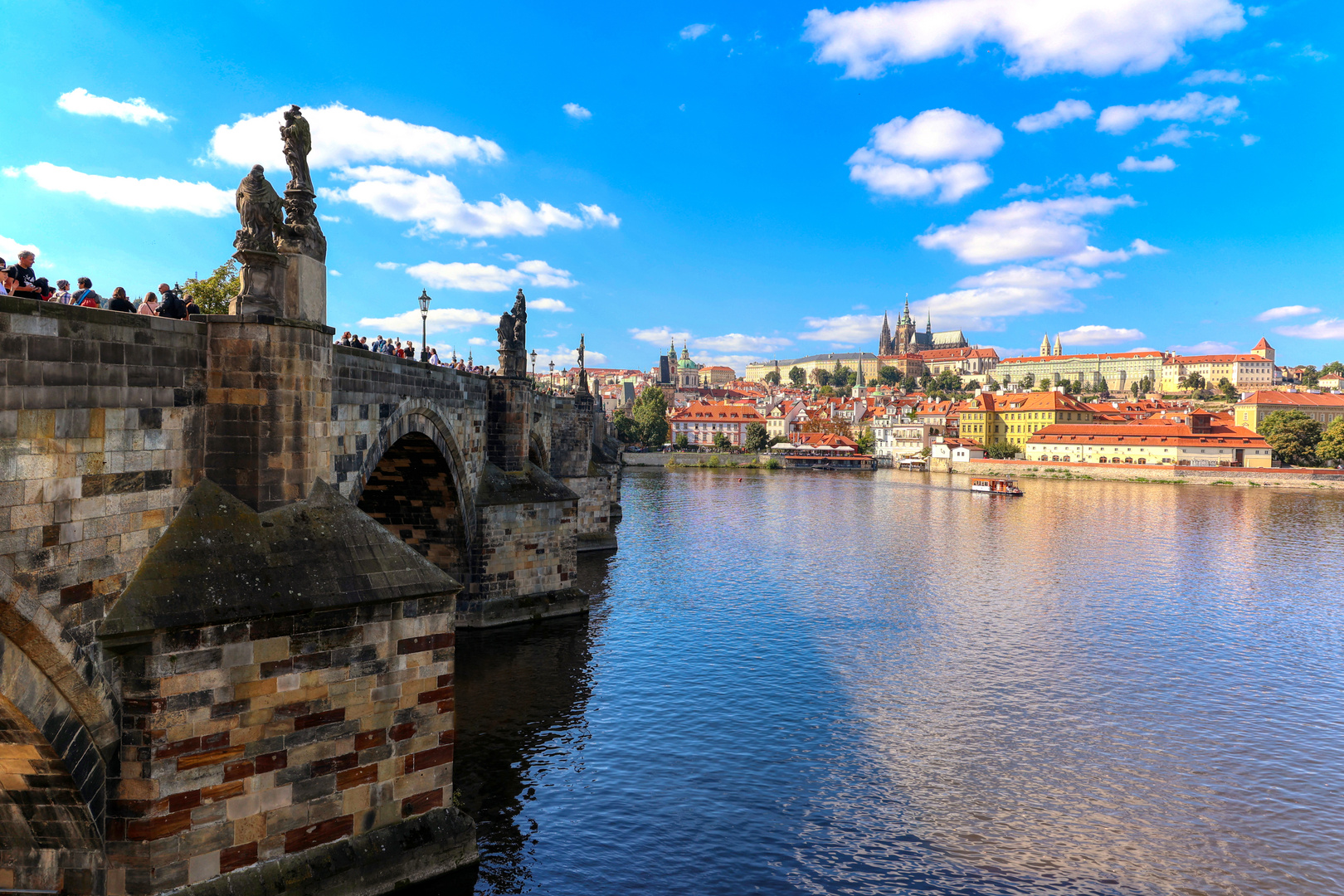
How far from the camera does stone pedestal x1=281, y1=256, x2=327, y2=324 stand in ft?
36.6

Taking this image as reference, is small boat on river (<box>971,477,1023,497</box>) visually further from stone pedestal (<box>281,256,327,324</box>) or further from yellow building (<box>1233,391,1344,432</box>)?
stone pedestal (<box>281,256,327,324</box>)

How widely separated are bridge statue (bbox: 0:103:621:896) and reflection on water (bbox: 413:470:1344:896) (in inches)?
113

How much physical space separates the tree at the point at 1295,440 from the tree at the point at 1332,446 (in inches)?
→ 48.2

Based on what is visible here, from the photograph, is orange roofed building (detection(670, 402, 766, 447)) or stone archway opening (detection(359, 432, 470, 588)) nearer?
stone archway opening (detection(359, 432, 470, 588))

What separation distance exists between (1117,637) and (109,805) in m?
27.5

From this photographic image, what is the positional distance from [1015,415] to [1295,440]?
127 ft

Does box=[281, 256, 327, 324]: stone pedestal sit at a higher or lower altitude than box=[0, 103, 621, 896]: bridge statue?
higher

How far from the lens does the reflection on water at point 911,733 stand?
1277 cm

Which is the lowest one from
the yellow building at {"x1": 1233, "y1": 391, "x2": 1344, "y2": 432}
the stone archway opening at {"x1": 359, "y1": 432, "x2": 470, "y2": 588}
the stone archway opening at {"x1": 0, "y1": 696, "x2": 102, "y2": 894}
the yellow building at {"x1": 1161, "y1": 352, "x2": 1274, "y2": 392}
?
the stone archway opening at {"x1": 0, "y1": 696, "x2": 102, "y2": 894}

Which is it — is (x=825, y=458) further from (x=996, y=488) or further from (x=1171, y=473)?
(x=1171, y=473)

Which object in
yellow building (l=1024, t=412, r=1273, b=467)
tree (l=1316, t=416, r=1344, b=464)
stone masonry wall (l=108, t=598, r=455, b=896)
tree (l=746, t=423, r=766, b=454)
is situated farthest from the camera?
tree (l=746, t=423, r=766, b=454)

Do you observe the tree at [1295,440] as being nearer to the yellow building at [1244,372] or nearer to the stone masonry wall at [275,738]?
the yellow building at [1244,372]

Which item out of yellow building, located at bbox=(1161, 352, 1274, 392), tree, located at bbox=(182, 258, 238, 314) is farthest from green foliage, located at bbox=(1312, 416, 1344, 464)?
tree, located at bbox=(182, 258, 238, 314)

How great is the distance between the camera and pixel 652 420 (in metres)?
137
